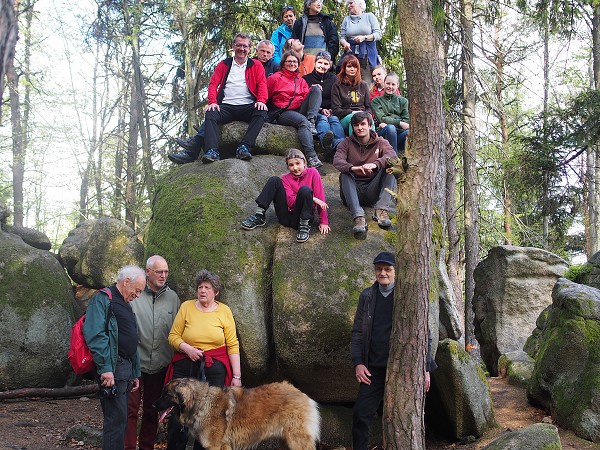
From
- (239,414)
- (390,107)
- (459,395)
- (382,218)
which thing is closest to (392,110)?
(390,107)

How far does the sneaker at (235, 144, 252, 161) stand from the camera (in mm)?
8375

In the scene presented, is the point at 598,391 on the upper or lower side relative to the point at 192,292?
lower

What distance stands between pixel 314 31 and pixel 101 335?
25.7ft

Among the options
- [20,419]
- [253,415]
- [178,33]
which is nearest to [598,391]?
[253,415]

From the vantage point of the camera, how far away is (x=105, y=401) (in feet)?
16.1

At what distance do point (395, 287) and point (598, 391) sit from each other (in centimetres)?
292

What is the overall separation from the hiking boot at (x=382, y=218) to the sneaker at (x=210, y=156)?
8.56 feet

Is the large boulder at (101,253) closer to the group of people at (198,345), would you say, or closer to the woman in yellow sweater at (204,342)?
the group of people at (198,345)

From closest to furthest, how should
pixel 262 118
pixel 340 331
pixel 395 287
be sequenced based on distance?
pixel 395 287 → pixel 340 331 → pixel 262 118

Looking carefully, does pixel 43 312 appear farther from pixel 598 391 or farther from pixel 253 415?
pixel 598 391

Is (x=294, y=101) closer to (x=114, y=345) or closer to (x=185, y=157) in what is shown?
(x=185, y=157)

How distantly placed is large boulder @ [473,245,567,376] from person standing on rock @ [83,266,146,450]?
338 inches

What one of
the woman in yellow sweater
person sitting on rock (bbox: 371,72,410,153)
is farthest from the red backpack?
person sitting on rock (bbox: 371,72,410,153)

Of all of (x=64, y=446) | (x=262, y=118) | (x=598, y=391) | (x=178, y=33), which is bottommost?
(x=64, y=446)
